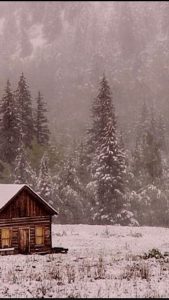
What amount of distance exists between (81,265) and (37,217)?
33.9 ft

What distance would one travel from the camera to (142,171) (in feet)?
301

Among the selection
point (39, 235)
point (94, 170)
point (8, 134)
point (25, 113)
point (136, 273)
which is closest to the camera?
point (136, 273)

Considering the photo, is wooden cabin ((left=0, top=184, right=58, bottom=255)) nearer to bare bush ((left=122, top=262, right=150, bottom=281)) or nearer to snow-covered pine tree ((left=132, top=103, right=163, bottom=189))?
bare bush ((left=122, top=262, right=150, bottom=281))

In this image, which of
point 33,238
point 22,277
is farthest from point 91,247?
point 22,277

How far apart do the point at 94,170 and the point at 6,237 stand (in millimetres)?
38791

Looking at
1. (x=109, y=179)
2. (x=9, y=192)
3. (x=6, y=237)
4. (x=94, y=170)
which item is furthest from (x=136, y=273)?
(x=94, y=170)

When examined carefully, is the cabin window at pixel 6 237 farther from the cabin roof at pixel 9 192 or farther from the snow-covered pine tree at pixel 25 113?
the snow-covered pine tree at pixel 25 113

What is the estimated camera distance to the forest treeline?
69562 mm

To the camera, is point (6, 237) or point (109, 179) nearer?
point (6, 237)

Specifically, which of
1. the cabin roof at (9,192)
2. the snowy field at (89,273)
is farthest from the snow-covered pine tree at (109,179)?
the cabin roof at (9,192)

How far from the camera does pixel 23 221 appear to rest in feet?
132

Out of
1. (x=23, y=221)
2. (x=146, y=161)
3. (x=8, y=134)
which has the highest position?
(x=8, y=134)

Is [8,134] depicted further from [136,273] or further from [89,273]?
[136,273]

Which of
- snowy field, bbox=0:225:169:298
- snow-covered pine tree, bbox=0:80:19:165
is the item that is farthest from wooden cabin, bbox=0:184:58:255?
snow-covered pine tree, bbox=0:80:19:165
